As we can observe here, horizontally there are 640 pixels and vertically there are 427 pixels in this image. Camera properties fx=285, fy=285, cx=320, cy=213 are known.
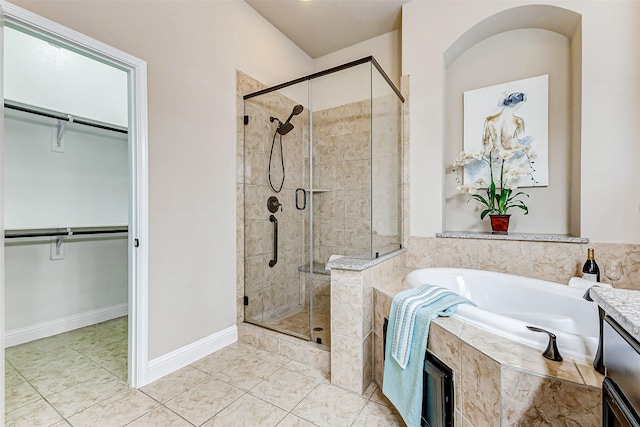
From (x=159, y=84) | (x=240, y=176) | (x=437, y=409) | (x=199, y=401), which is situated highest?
(x=159, y=84)

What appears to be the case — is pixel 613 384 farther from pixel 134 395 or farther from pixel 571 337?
pixel 134 395

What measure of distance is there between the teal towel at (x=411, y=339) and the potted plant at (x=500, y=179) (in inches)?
47.6

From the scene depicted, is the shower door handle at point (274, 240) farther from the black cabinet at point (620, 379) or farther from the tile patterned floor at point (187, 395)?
the black cabinet at point (620, 379)

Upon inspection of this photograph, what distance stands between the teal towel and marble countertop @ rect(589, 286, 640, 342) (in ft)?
2.26

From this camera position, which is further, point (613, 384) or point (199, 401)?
point (199, 401)

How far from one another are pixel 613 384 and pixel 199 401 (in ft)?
6.00

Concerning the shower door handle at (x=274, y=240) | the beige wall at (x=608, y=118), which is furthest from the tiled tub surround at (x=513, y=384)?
the shower door handle at (x=274, y=240)

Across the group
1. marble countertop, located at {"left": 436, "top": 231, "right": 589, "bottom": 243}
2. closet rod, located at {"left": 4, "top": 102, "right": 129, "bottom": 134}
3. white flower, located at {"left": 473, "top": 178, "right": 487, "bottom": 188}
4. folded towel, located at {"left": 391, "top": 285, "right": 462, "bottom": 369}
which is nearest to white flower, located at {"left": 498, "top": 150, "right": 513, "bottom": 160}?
white flower, located at {"left": 473, "top": 178, "right": 487, "bottom": 188}

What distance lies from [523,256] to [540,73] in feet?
4.96

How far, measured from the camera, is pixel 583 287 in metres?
1.73

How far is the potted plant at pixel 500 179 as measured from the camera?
2301mm

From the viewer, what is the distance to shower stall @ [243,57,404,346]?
91.3 inches

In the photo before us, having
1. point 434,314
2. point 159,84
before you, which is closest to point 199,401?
point 434,314

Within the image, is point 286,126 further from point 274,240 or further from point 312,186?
point 274,240
